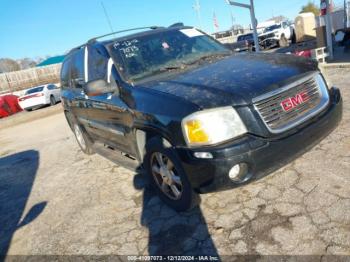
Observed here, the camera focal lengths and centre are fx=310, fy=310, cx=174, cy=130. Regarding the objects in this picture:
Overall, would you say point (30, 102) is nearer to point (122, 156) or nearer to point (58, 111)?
point (58, 111)

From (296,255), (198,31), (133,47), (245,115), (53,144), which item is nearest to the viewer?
(296,255)

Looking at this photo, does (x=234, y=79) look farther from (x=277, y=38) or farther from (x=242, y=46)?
(x=277, y=38)

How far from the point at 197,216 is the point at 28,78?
125 ft

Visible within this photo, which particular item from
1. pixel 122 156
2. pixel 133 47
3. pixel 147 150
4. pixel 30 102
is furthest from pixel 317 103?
pixel 30 102

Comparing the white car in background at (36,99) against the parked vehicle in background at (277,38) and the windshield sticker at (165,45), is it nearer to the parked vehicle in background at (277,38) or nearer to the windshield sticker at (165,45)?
the parked vehicle in background at (277,38)

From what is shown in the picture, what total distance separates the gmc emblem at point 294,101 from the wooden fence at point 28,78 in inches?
Result: 1353

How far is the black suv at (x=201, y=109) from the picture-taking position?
2609mm

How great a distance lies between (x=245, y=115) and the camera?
8.60 ft

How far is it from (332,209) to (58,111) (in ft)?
50.9

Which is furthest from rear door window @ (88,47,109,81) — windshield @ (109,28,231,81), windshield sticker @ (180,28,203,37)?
windshield sticker @ (180,28,203,37)

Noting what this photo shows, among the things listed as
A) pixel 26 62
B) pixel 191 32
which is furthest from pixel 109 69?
pixel 26 62

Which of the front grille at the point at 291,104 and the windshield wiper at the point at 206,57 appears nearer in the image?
the front grille at the point at 291,104

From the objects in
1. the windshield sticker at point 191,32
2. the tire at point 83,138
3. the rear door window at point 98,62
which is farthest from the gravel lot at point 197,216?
the windshield sticker at point 191,32

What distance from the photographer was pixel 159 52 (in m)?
3.95
